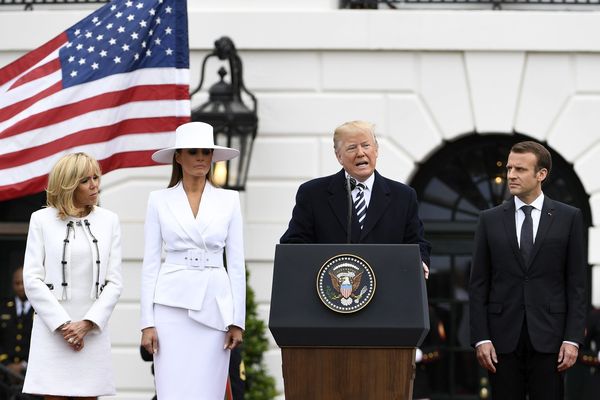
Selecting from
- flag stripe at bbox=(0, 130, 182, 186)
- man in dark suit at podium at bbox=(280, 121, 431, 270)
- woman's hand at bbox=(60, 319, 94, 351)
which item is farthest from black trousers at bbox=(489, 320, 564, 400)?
flag stripe at bbox=(0, 130, 182, 186)

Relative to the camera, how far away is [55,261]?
26.3ft

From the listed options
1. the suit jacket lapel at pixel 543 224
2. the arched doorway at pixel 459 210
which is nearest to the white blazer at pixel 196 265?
the suit jacket lapel at pixel 543 224

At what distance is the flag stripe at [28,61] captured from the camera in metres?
9.59

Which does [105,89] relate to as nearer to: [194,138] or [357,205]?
[194,138]

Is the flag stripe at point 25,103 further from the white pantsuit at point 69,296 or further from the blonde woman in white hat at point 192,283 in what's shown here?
the blonde woman in white hat at point 192,283

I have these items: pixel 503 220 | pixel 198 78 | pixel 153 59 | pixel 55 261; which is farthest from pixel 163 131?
pixel 198 78

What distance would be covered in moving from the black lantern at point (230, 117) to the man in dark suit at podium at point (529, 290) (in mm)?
4675

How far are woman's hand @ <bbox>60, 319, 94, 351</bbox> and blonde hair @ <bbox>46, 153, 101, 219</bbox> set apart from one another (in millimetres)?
602

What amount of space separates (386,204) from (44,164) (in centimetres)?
277

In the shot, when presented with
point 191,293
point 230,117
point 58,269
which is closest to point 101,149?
point 58,269

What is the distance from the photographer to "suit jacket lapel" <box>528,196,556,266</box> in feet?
27.4

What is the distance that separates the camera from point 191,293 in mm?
7848

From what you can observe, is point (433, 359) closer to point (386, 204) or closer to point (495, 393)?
point (495, 393)

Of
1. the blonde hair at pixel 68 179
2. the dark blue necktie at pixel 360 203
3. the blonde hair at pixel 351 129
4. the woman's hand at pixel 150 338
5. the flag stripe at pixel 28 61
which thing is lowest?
the woman's hand at pixel 150 338
